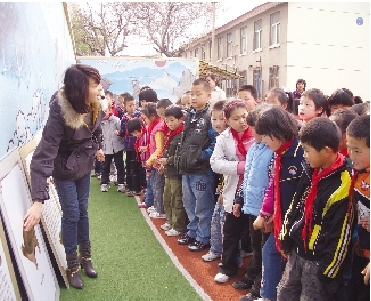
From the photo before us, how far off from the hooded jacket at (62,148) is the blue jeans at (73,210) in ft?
0.29

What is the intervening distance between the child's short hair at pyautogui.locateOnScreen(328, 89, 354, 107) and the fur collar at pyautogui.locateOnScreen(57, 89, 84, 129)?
220 centimetres

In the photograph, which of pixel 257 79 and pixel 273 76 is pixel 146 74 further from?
pixel 257 79

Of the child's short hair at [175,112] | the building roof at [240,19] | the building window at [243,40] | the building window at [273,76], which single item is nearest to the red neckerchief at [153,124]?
the child's short hair at [175,112]

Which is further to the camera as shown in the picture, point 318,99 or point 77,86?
point 318,99

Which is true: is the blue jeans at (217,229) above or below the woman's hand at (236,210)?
below

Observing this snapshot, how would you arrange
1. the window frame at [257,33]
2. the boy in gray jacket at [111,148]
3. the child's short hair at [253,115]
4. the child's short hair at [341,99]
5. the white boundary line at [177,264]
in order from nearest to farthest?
the child's short hair at [253,115]
the white boundary line at [177,264]
the child's short hair at [341,99]
the boy in gray jacket at [111,148]
the window frame at [257,33]

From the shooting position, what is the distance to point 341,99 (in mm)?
3795

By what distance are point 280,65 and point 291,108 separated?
45.7 ft

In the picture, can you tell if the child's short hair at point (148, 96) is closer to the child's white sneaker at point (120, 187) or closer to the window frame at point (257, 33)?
the child's white sneaker at point (120, 187)

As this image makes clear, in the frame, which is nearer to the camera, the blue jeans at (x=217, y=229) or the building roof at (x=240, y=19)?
the blue jeans at (x=217, y=229)

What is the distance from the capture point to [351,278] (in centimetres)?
241

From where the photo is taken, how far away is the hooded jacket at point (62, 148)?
9.86 ft

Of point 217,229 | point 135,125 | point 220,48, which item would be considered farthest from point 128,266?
point 220,48

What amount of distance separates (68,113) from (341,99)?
2330 millimetres
